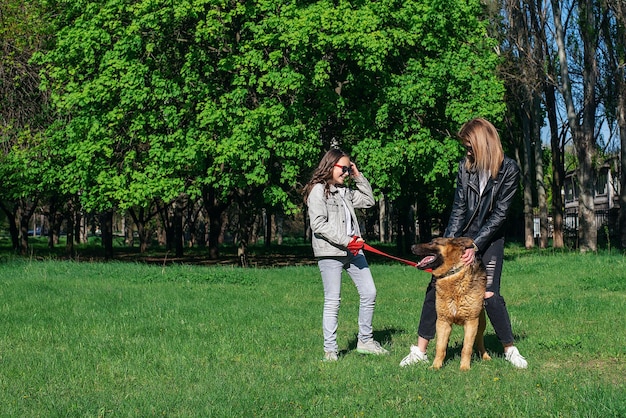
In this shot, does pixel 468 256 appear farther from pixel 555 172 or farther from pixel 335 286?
pixel 555 172

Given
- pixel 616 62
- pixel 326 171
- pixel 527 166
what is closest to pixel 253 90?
pixel 616 62

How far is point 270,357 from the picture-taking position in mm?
7922

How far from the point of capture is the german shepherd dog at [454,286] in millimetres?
6742

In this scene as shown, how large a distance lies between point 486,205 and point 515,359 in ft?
4.96

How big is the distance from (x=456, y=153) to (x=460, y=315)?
17783 mm

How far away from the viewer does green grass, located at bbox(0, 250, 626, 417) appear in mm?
5621

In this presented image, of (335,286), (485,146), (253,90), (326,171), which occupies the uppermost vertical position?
(253,90)

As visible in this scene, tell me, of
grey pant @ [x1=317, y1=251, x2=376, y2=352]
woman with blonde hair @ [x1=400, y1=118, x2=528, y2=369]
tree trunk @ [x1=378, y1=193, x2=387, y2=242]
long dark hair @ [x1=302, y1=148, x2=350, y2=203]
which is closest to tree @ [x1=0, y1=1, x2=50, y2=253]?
long dark hair @ [x1=302, y1=148, x2=350, y2=203]

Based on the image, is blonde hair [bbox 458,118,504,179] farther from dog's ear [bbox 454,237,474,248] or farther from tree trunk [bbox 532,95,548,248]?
tree trunk [bbox 532,95,548,248]

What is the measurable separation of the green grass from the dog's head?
3.12ft

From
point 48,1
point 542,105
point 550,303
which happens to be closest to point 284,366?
point 550,303

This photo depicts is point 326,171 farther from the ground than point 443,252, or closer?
farther from the ground

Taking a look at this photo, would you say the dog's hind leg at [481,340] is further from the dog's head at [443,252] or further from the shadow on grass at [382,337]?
the shadow on grass at [382,337]

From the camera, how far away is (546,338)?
8.81 meters
